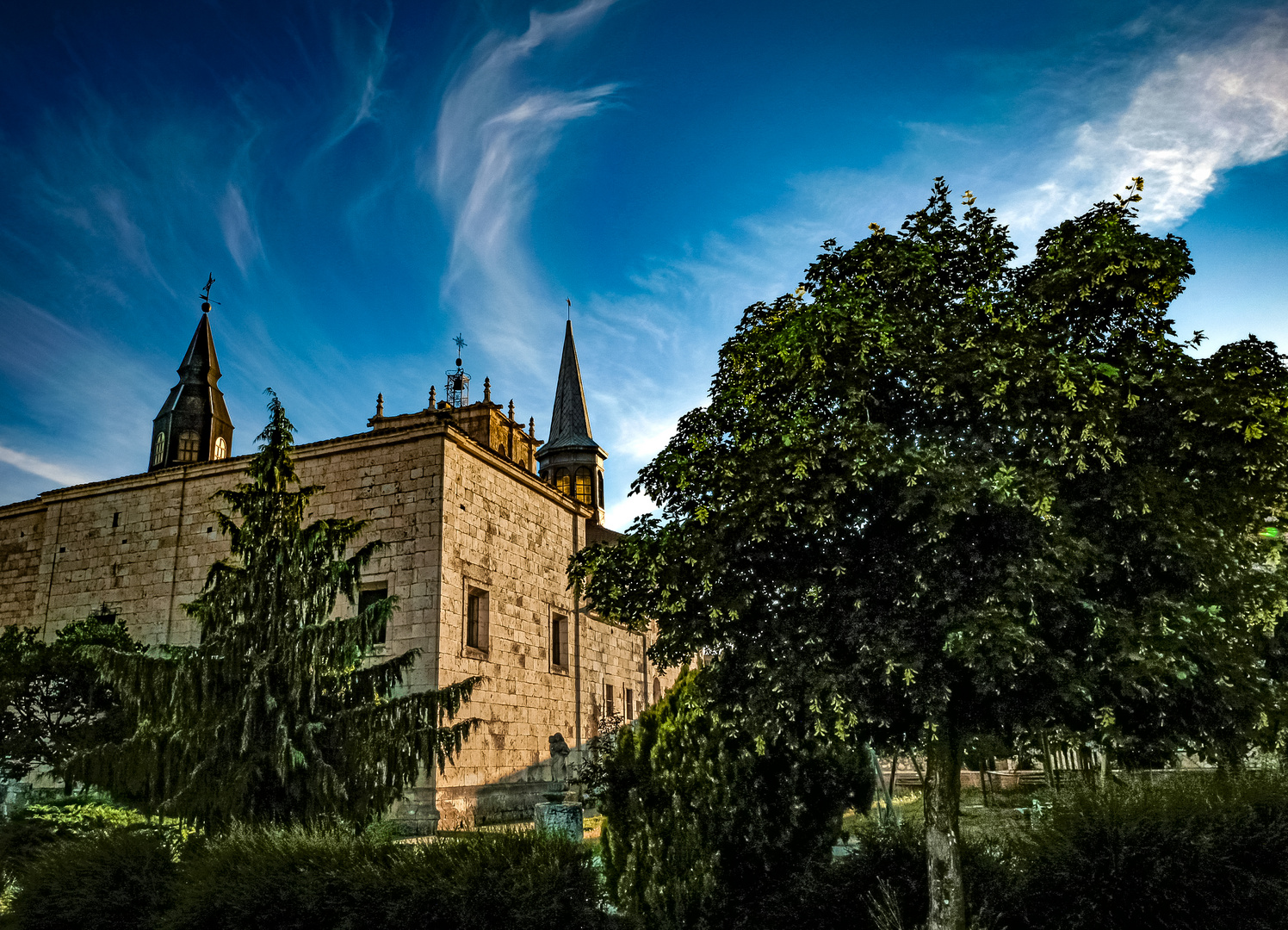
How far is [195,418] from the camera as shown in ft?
103

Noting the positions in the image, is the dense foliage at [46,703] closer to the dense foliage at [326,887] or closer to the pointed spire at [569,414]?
the dense foliage at [326,887]

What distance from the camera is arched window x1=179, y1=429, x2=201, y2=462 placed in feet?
102

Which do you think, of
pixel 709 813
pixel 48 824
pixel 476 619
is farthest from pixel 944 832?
pixel 476 619

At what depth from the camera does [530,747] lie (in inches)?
779

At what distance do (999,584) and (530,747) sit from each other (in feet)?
50.1

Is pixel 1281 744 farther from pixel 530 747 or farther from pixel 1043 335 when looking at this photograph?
pixel 530 747

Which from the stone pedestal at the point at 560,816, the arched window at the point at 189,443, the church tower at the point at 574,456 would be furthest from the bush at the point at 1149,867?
the arched window at the point at 189,443

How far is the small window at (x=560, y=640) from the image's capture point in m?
22.2

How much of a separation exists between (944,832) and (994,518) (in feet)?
9.33

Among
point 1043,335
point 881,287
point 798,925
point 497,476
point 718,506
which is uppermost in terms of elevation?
point 497,476

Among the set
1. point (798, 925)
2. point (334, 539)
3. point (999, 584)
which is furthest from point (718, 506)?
point (334, 539)

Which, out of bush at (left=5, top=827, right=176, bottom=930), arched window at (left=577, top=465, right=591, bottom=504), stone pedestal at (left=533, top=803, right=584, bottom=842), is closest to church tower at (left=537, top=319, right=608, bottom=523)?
arched window at (left=577, top=465, right=591, bottom=504)

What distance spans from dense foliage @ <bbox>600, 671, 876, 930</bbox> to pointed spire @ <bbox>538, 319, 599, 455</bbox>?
29121 millimetres

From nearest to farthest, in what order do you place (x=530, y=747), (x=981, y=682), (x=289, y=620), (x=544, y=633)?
1. (x=981, y=682)
2. (x=289, y=620)
3. (x=530, y=747)
4. (x=544, y=633)
